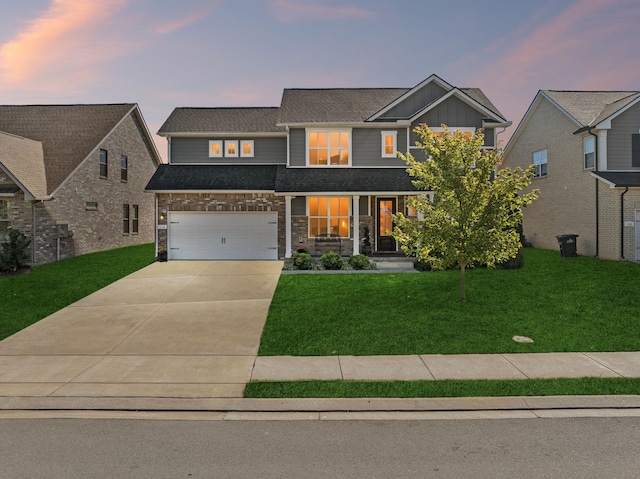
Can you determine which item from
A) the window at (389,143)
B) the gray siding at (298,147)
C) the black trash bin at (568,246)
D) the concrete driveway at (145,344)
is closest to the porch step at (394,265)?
the concrete driveway at (145,344)

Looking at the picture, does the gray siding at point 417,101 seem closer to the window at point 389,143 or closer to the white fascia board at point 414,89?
the white fascia board at point 414,89

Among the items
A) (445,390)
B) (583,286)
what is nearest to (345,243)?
(583,286)

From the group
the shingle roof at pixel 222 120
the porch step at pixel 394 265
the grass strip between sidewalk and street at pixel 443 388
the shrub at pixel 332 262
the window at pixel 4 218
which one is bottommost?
the grass strip between sidewalk and street at pixel 443 388

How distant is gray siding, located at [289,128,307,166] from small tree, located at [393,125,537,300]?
34.0 ft

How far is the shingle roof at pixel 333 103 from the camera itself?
67.2 feet

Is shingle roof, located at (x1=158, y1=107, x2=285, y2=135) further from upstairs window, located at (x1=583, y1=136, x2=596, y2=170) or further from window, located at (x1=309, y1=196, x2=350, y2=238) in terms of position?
upstairs window, located at (x1=583, y1=136, x2=596, y2=170)

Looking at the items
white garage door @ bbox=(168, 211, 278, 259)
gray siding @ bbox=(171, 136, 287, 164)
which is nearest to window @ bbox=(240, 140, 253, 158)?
gray siding @ bbox=(171, 136, 287, 164)

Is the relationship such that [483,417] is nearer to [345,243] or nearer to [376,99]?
[345,243]

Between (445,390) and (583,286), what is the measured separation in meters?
9.07

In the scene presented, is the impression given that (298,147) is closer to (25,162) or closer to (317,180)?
(317,180)

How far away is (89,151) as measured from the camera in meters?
22.4

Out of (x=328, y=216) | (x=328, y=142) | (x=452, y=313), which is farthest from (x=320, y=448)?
(x=328, y=142)

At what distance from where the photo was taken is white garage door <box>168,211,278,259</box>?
20484 millimetres

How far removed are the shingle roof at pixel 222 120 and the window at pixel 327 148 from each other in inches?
83.0
